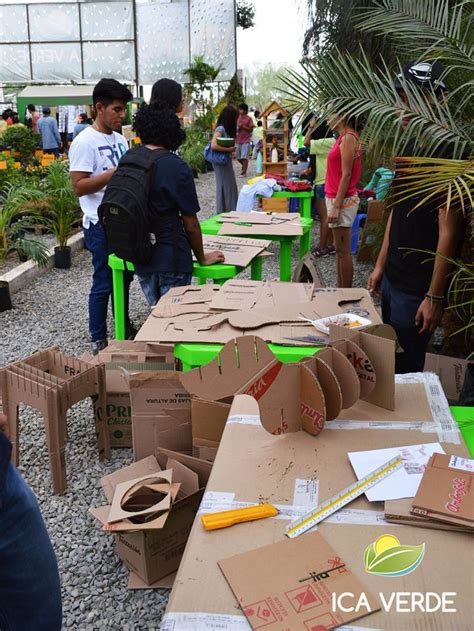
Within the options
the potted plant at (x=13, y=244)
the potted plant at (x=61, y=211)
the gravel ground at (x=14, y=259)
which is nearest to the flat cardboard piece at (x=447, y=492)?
the potted plant at (x=13, y=244)

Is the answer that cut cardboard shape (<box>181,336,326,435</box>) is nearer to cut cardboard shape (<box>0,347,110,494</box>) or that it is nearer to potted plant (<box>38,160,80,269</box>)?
cut cardboard shape (<box>0,347,110,494</box>)

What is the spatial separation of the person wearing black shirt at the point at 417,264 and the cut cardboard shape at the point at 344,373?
818 millimetres

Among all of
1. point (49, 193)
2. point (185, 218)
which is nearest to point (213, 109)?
point (49, 193)

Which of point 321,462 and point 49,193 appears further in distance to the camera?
point 49,193

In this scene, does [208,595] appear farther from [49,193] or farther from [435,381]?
[49,193]

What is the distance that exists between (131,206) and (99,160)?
86cm

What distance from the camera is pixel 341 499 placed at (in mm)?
1343

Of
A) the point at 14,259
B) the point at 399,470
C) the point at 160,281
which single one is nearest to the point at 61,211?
the point at 14,259

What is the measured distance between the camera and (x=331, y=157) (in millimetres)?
5211

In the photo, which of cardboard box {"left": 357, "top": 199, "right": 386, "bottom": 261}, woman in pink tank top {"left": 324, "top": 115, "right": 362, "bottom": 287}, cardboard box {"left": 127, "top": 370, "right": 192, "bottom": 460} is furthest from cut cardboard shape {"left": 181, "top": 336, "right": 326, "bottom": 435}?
cardboard box {"left": 357, "top": 199, "right": 386, "bottom": 261}

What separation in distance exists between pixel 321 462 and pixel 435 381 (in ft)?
2.04

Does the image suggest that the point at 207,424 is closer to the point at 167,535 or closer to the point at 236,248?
the point at 167,535

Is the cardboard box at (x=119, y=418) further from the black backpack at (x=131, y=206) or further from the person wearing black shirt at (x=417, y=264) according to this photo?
the person wearing black shirt at (x=417, y=264)

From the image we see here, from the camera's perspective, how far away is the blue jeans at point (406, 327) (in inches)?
105
